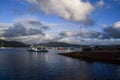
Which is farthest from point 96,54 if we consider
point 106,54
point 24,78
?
point 24,78

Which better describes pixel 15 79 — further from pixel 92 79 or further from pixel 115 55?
pixel 115 55

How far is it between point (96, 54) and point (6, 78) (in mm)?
55451

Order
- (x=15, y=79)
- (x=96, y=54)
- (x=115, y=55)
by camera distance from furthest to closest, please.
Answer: (x=96, y=54), (x=115, y=55), (x=15, y=79)

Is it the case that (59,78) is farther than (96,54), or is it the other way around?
(96,54)

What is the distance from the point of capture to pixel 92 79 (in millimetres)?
37000

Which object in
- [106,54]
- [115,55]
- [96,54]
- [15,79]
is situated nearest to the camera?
[15,79]

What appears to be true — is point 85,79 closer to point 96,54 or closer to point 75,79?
point 75,79

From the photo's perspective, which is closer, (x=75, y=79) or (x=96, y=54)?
(x=75, y=79)

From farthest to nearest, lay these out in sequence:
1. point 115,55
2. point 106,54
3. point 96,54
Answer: point 96,54 → point 106,54 → point 115,55

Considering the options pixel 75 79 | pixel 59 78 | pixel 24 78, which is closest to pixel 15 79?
pixel 24 78

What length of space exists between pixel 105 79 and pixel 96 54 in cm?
4938

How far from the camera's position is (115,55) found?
75.6 meters

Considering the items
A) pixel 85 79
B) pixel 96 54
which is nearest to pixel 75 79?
pixel 85 79

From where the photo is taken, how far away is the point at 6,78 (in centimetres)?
3744
